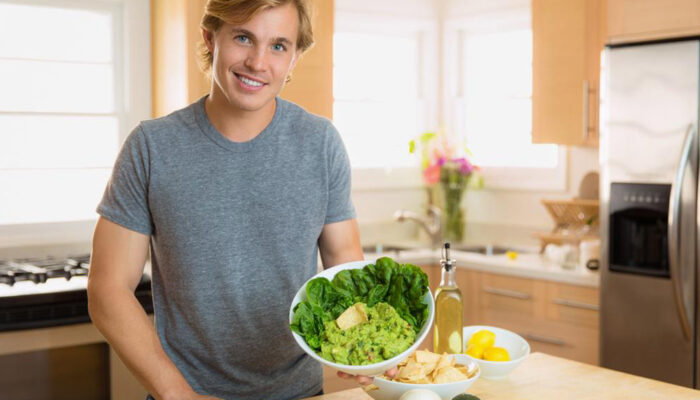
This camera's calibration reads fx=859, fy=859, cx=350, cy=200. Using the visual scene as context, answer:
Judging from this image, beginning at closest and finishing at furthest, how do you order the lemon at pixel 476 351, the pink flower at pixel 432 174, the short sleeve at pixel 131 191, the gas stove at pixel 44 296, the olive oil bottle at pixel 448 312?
the short sleeve at pixel 131 191, the olive oil bottle at pixel 448 312, the lemon at pixel 476 351, the gas stove at pixel 44 296, the pink flower at pixel 432 174

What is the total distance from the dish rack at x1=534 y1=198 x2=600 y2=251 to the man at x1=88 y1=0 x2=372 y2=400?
8.04 feet

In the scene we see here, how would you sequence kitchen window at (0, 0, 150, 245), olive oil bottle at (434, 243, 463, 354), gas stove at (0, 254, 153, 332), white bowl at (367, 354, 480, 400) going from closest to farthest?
1. white bowl at (367, 354, 480, 400)
2. olive oil bottle at (434, 243, 463, 354)
3. gas stove at (0, 254, 153, 332)
4. kitchen window at (0, 0, 150, 245)

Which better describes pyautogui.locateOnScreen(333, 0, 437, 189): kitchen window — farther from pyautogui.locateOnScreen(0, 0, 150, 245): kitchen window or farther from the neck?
the neck

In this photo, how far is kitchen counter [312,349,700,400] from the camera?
73.0 inches

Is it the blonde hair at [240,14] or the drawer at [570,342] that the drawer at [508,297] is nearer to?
the drawer at [570,342]

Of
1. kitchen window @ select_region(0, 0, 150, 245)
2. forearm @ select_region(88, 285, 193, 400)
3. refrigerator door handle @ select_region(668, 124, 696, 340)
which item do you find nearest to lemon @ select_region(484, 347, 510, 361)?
forearm @ select_region(88, 285, 193, 400)

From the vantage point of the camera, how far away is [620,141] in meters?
3.48

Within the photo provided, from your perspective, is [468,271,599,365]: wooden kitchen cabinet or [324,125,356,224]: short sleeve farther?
[468,271,599,365]: wooden kitchen cabinet

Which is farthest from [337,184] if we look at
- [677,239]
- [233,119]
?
[677,239]

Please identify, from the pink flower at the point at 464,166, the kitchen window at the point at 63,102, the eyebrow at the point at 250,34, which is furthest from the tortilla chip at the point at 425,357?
the pink flower at the point at 464,166

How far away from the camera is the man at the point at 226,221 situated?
174cm

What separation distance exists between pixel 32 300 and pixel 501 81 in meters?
3.00

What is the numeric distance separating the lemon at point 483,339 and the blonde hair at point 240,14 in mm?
776

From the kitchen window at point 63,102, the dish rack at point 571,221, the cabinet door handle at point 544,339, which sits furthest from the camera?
the dish rack at point 571,221
